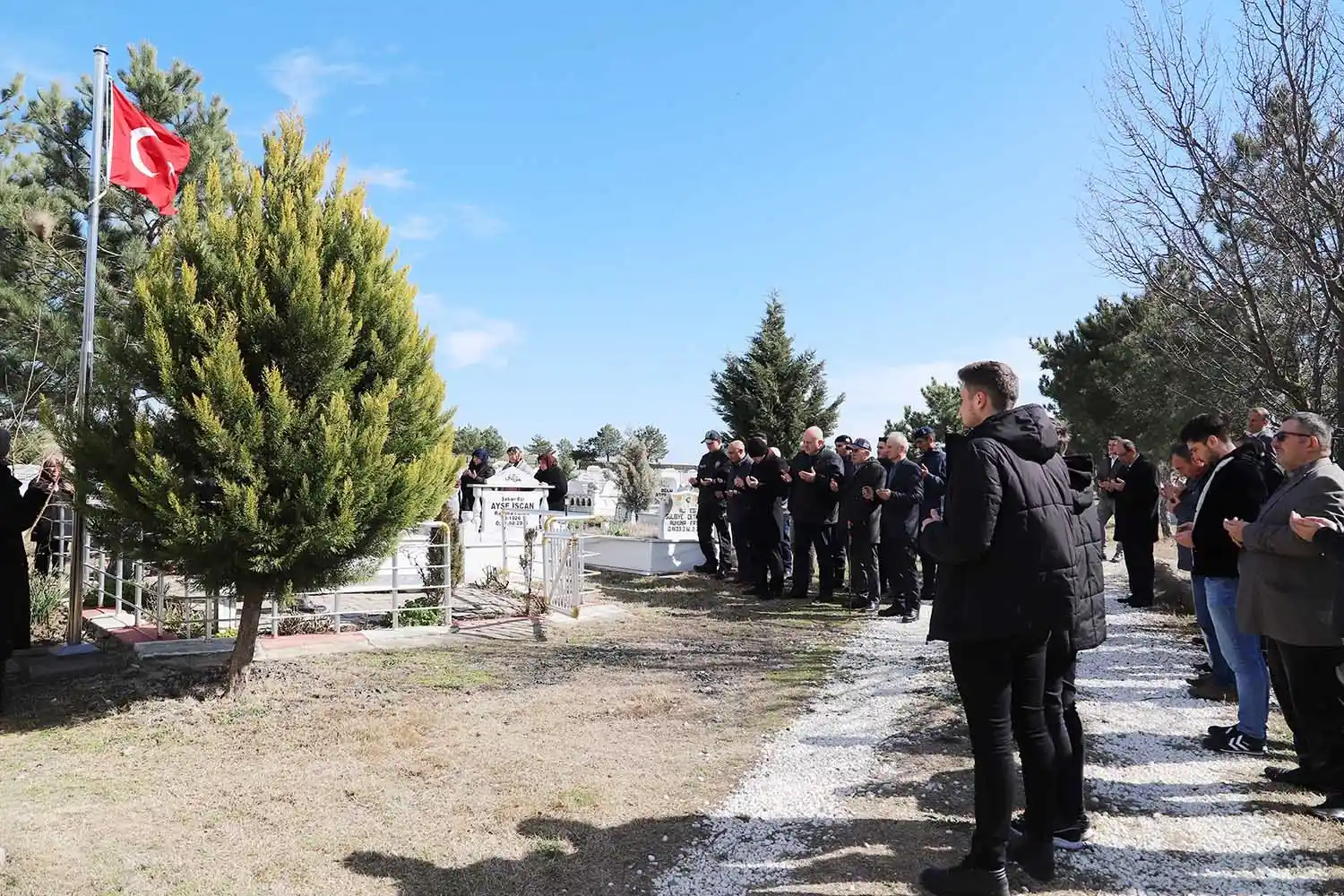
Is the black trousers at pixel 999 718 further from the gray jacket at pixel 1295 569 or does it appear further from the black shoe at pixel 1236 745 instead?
the black shoe at pixel 1236 745

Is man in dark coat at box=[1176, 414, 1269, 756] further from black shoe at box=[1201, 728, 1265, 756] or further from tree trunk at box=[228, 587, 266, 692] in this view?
tree trunk at box=[228, 587, 266, 692]

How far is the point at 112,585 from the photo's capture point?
28.1 feet

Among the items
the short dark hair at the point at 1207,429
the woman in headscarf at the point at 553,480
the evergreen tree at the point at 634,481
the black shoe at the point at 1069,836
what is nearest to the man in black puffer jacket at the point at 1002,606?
the black shoe at the point at 1069,836

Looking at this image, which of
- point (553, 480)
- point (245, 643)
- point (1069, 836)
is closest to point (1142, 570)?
point (1069, 836)

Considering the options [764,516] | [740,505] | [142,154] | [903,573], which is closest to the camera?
[142,154]

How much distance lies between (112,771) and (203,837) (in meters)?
1.17

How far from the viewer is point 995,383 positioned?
3.22 metres

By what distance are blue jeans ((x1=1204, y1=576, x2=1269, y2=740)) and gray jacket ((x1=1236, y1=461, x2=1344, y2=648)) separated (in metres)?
0.47

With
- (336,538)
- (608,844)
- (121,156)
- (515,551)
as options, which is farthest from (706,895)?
(515,551)

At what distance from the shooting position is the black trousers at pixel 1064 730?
3.21 metres

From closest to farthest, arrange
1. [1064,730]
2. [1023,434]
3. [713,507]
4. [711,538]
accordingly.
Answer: [1023,434] < [1064,730] < [713,507] < [711,538]

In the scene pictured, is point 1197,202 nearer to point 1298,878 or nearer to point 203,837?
point 1298,878

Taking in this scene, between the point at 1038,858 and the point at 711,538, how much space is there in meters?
9.99

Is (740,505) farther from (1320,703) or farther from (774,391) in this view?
(774,391)
